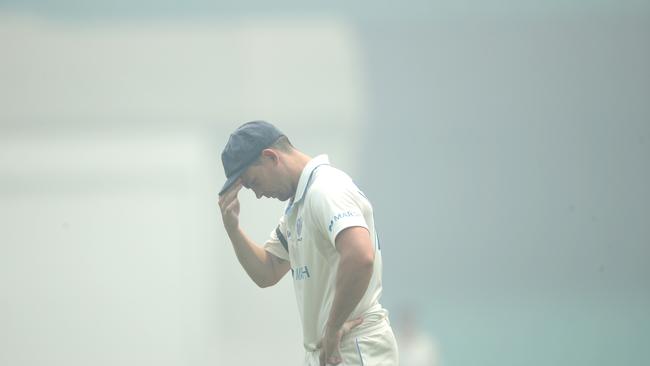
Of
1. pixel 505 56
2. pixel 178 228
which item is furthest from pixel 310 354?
Answer: pixel 505 56

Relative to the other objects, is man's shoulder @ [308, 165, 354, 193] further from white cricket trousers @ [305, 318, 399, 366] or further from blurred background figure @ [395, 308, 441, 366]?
blurred background figure @ [395, 308, 441, 366]

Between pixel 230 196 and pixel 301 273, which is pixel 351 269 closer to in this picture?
pixel 301 273

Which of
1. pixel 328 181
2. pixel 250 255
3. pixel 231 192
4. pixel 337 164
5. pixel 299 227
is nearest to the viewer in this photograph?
pixel 328 181

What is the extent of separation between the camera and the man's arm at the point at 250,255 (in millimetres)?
2268

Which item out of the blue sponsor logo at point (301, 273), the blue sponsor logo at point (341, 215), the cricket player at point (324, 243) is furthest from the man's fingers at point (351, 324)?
the blue sponsor logo at point (341, 215)

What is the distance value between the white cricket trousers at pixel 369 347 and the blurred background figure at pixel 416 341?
1.69 meters

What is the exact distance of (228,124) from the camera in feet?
12.1

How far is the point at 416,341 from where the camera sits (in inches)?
148

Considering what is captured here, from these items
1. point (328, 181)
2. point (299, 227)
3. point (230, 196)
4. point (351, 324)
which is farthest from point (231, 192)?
point (351, 324)

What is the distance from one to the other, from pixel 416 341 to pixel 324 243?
6.21ft

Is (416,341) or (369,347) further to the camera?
(416,341)

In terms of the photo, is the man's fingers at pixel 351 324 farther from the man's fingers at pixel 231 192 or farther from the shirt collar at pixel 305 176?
the man's fingers at pixel 231 192

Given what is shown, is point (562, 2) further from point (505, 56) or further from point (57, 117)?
point (57, 117)

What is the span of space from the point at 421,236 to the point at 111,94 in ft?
5.18
